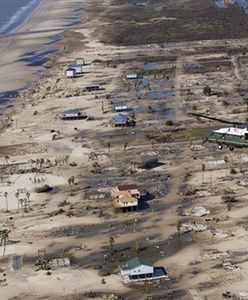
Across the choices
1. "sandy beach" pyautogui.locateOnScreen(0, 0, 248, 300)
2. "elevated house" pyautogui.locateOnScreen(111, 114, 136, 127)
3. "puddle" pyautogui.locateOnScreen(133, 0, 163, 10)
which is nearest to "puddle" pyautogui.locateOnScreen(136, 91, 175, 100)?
"sandy beach" pyautogui.locateOnScreen(0, 0, 248, 300)

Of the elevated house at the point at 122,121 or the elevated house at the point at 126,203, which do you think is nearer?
the elevated house at the point at 126,203

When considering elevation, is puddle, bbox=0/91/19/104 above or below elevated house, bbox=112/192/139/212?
above

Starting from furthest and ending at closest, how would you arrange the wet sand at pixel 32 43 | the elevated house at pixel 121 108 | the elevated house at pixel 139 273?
1. the wet sand at pixel 32 43
2. the elevated house at pixel 121 108
3. the elevated house at pixel 139 273

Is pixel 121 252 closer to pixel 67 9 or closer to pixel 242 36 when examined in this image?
pixel 242 36

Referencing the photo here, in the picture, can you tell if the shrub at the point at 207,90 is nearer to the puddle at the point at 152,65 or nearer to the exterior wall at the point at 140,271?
the puddle at the point at 152,65

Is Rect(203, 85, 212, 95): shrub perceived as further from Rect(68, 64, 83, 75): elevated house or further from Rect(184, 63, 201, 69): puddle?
Rect(68, 64, 83, 75): elevated house

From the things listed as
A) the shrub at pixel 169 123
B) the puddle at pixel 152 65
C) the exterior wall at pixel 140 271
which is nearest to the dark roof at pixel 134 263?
the exterior wall at pixel 140 271
